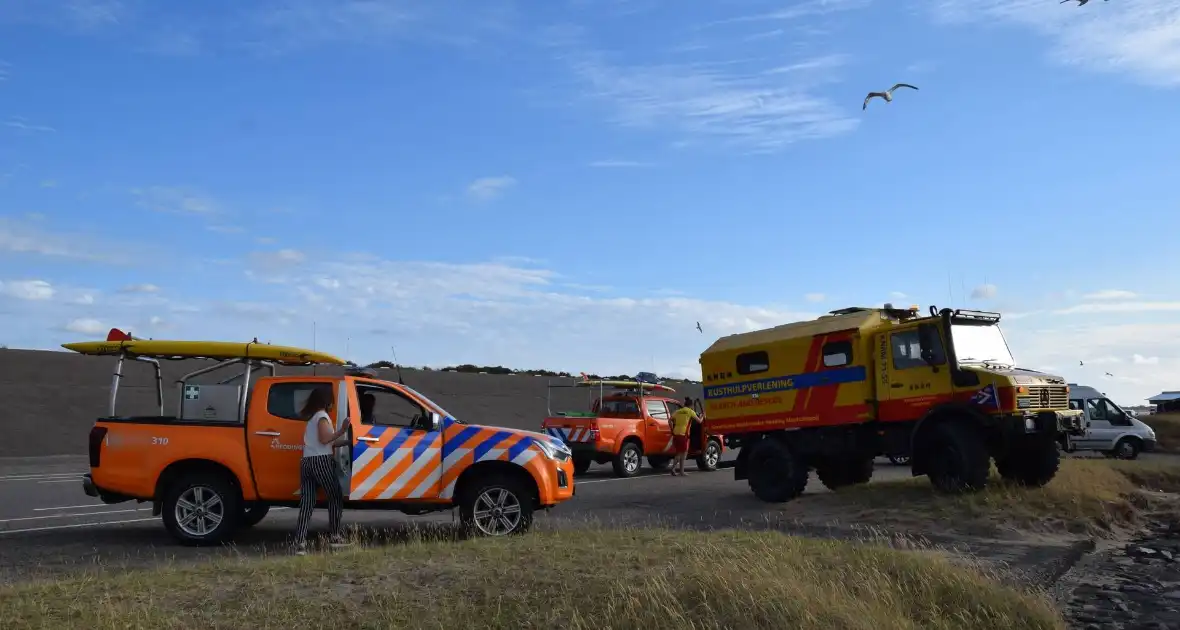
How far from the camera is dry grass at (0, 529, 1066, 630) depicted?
A: 21.6 feet

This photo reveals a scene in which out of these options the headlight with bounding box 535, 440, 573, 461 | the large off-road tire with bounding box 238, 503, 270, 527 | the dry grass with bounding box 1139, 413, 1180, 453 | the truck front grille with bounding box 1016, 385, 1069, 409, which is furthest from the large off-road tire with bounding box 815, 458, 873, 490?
the dry grass with bounding box 1139, 413, 1180, 453

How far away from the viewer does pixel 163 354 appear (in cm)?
1139

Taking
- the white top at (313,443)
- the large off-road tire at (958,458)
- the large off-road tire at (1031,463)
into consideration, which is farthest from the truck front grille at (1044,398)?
the white top at (313,443)

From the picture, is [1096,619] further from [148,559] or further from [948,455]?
[148,559]

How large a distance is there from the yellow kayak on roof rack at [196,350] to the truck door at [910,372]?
798cm

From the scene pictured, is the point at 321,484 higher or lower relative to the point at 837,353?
lower

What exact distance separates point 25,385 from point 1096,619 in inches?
1051

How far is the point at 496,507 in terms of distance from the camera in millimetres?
11008

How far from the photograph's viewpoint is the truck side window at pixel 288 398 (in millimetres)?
11102

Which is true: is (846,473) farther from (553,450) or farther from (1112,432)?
(1112,432)

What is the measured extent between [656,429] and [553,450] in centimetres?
1111

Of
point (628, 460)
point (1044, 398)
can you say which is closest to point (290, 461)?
point (1044, 398)

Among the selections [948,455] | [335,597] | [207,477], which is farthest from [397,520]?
[948,455]

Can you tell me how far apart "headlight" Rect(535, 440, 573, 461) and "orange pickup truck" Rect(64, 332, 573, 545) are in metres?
0.03
